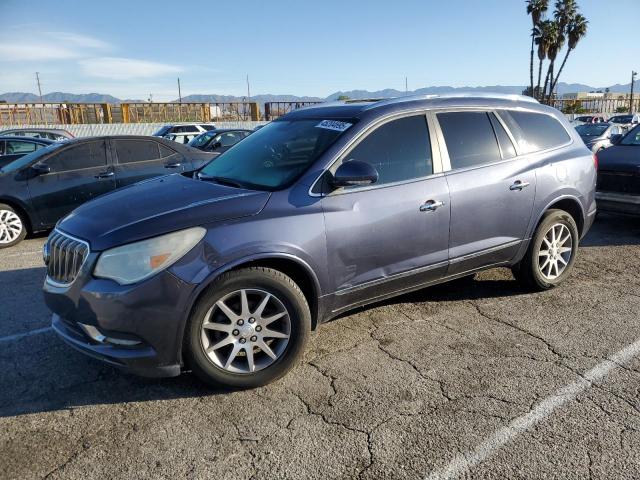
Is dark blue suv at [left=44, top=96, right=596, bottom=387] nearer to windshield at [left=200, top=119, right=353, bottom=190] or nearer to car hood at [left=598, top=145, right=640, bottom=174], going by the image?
windshield at [left=200, top=119, right=353, bottom=190]

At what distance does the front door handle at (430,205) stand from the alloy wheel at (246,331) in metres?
1.33

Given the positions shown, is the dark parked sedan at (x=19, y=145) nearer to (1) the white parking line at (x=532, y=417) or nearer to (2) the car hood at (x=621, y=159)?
(2) the car hood at (x=621, y=159)

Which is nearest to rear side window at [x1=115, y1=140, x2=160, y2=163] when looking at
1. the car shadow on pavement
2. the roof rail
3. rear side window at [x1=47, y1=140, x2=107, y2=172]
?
rear side window at [x1=47, y1=140, x2=107, y2=172]

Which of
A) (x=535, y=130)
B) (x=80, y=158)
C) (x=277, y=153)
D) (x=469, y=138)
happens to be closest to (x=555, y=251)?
(x=535, y=130)

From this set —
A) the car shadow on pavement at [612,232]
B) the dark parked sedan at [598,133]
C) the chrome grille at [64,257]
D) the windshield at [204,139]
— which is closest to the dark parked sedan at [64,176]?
the chrome grille at [64,257]

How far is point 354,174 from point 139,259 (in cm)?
143

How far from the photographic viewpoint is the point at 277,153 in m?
3.92

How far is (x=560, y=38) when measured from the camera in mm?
47875

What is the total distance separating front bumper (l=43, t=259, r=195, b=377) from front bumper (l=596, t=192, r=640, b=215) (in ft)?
20.8

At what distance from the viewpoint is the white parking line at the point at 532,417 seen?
2.42 m

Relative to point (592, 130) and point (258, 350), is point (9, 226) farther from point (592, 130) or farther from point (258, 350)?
point (592, 130)

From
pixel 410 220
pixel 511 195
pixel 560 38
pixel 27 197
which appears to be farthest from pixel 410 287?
pixel 560 38

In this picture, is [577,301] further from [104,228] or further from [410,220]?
[104,228]

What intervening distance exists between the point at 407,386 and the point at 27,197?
638cm
